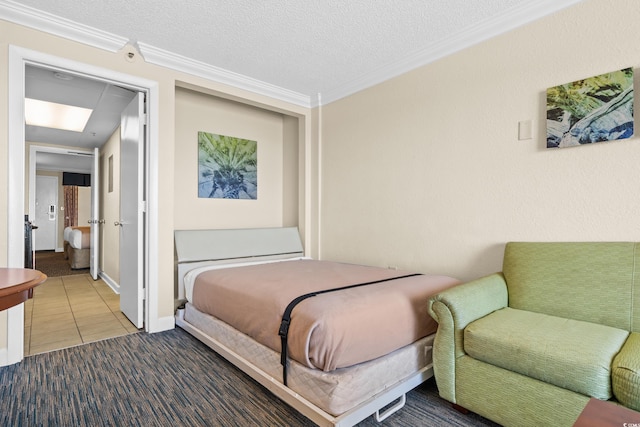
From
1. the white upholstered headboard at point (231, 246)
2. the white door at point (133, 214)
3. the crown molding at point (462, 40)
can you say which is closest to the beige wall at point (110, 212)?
the white door at point (133, 214)

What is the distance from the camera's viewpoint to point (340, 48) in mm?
2980

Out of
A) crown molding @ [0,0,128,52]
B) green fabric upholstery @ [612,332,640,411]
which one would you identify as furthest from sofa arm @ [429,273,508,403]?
crown molding @ [0,0,128,52]

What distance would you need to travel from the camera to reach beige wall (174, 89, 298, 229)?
3.73 meters

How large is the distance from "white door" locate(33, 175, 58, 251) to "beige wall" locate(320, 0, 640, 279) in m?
9.64

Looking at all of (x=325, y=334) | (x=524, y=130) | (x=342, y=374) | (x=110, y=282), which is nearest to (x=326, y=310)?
(x=325, y=334)

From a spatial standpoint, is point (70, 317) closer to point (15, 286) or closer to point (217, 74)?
point (15, 286)

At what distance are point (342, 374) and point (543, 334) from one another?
99 cm

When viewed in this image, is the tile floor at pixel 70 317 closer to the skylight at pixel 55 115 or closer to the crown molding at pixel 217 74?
the skylight at pixel 55 115

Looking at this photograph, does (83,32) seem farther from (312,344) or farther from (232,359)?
(312,344)

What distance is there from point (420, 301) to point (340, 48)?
2263 millimetres

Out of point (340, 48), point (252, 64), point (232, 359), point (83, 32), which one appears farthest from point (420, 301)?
point (83, 32)

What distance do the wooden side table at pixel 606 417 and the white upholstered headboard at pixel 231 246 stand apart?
9.86 feet

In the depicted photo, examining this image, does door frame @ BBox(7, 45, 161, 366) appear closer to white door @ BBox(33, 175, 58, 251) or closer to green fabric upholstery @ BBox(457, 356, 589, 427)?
green fabric upholstery @ BBox(457, 356, 589, 427)

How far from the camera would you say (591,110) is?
2119mm
